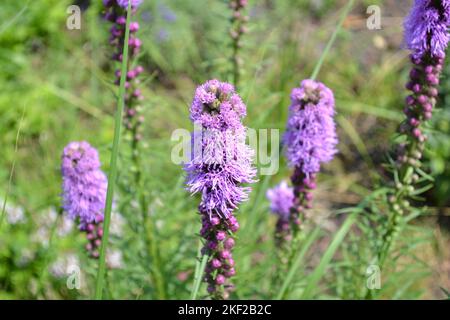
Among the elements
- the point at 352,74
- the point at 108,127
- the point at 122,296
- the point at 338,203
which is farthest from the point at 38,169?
the point at 352,74

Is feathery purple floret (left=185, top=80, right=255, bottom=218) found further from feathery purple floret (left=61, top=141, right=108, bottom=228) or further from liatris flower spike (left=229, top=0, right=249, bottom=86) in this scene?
liatris flower spike (left=229, top=0, right=249, bottom=86)

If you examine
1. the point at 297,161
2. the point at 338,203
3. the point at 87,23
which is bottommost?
the point at 297,161

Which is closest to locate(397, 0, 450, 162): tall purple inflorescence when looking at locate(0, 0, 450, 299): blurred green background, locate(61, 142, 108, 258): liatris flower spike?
locate(0, 0, 450, 299): blurred green background

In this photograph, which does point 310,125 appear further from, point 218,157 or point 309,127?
point 218,157

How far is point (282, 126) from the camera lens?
468 cm

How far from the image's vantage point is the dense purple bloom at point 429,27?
7.78ft

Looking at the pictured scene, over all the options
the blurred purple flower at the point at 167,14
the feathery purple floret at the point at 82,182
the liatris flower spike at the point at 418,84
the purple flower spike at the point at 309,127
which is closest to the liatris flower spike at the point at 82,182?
the feathery purple floret at the point at 82,182

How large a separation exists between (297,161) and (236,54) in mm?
1056

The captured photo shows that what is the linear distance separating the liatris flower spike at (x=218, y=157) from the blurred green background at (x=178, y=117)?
1139 mm

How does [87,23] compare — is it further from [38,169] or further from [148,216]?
[148,216]

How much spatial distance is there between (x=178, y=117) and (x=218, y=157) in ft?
11.5

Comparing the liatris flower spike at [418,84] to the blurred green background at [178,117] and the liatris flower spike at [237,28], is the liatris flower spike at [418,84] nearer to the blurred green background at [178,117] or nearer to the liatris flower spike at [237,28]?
the blurred green background at [178,117]

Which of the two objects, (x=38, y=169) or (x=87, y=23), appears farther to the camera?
(x=87, y=23)

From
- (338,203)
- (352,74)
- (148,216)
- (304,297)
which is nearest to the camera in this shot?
(304,297)
